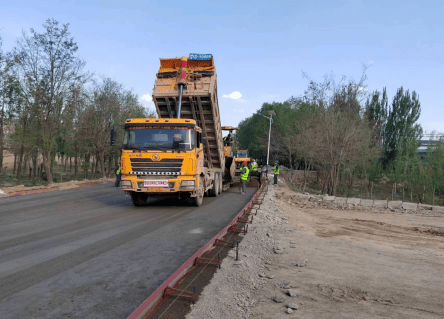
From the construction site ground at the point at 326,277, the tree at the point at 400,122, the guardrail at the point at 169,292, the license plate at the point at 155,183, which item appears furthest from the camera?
the tree at the point at 400,122

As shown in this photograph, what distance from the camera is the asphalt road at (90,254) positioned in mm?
3552

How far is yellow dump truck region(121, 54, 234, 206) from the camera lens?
32.7ft

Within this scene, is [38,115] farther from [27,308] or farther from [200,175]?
[27,308]

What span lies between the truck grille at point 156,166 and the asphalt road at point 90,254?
1.23m

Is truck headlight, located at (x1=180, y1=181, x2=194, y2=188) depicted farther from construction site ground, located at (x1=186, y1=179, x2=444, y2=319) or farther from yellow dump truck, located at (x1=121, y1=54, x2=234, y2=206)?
construction site ground, located at (x1=186, y1=179, x2=444, y2=319)

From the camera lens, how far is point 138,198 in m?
11.0

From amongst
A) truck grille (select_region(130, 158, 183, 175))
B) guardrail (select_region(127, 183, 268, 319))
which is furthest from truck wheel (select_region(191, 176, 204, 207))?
guardrail (select_region(127, 183, 268, 319))

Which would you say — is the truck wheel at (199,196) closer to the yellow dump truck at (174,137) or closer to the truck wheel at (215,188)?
the yellow dump truck at (174,137)

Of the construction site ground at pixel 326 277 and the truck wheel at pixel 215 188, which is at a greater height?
the truck wheel at pixel 215 188

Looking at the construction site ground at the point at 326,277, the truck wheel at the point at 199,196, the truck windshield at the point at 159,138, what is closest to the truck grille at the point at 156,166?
the truck windshield at the point at 159,138

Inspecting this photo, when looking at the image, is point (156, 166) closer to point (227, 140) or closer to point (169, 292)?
point (169, 292)

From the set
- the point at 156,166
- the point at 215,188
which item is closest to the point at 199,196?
the point at 156,166

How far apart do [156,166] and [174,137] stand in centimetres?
107

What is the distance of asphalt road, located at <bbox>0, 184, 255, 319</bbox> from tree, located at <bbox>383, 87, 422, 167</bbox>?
37.8m
